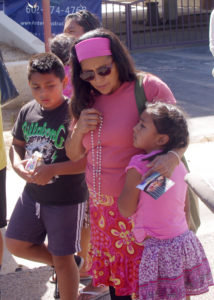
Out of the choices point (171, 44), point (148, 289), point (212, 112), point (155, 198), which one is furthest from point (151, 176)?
point (171, 44)

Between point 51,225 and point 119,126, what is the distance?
811 mm

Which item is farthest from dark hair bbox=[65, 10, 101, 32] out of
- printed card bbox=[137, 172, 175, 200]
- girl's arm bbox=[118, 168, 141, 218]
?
printed card bbox=[137, 172, 175, 200]

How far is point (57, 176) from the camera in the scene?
302 cm

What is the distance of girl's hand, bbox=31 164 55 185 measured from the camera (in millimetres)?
2893

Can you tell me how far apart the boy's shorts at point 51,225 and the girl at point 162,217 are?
599 mm

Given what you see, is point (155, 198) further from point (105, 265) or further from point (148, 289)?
point (105, 265)

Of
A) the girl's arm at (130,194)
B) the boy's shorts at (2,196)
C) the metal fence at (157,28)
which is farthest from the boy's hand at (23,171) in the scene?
the metal fence at (157,28)

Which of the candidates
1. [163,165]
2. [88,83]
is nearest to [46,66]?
[88,83]

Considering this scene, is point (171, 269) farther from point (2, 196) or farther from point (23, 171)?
point (2, 196)

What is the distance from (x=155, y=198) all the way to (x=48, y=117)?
3.27 ft

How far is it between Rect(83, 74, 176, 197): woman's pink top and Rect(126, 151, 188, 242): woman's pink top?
0.14 metres

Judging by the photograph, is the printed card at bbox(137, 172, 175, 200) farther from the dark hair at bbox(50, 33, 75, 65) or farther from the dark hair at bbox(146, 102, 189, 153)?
the dark hair at bbox(50, 33, 75, 65)

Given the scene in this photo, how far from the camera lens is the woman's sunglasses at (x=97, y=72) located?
8.28 feet

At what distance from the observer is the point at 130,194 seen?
96.0 inches
